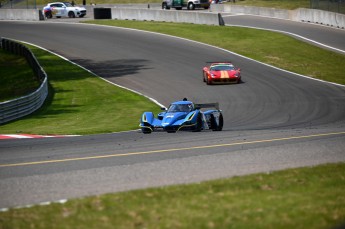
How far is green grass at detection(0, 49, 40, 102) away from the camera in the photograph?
39.0 meters

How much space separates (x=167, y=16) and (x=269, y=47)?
18.8 metres

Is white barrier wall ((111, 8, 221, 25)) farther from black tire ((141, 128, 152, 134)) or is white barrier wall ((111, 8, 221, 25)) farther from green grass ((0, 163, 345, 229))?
green grass ((0, 163, 345, 229))

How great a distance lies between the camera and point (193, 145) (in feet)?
57.8

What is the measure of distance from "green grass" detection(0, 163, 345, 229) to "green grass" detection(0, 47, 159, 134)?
13.1 meters

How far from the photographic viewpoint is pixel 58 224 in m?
9.65

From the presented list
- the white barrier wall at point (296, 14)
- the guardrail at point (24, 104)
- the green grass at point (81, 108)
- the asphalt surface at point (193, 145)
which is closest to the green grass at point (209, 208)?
the asphalt surface at point (193, 145)

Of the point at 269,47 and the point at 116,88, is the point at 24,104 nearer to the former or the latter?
the point at 116,88

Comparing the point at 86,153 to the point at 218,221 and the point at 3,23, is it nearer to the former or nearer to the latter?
the point at 218,221

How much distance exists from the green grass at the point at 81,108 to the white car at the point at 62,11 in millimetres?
32604

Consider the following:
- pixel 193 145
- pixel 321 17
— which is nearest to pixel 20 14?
pixel 321 17

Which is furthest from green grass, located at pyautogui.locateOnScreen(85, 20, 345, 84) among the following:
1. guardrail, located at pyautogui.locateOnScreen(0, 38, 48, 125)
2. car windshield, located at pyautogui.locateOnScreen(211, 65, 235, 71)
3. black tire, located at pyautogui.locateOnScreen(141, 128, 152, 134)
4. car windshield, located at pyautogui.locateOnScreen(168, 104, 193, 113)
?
black tire, located at pyautogui.locateOnScreen(141, 128, 152, 134)

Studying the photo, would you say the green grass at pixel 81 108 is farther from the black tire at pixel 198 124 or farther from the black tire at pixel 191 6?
the black tire at pixel 191 6

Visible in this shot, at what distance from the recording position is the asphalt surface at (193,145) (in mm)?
12875

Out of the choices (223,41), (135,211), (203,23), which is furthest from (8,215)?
(203,23)
